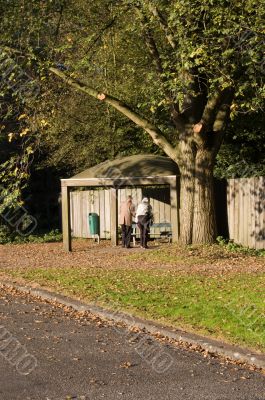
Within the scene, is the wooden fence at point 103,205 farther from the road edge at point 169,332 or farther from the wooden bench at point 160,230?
the road edge at point 169,332

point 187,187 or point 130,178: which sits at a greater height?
point 130,178

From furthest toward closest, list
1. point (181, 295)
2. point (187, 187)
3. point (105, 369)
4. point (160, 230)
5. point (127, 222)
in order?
1. point (160, 230)
2. point (127, 222)
3. point (187, 187)
4. point (181, 295)
5. point (105, 369)

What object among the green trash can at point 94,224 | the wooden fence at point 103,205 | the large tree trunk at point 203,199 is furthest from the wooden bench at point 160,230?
the large tree trunk at point 203,199

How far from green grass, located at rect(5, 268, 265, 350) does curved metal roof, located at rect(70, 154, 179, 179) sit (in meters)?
5.97

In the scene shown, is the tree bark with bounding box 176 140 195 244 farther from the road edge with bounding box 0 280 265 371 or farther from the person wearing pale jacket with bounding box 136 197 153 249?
the road edge with bounding box 0 280 265 371

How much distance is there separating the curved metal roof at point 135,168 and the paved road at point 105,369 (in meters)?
12.5

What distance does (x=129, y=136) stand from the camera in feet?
100

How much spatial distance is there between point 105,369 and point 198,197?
1317cm

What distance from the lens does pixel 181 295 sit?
12.9m

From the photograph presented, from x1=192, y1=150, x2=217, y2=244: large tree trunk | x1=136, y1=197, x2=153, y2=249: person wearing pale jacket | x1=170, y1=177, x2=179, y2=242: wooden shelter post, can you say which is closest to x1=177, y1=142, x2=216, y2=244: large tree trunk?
x1=192, y1=150, x2=217, y2=244: large tree trunk

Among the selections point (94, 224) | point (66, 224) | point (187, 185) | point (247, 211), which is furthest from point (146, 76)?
point (94, 224)

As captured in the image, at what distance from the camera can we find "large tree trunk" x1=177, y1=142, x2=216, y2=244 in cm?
2092

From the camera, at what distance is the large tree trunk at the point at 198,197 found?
2092 cm

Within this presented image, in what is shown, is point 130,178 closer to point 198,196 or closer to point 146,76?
point 198,196
